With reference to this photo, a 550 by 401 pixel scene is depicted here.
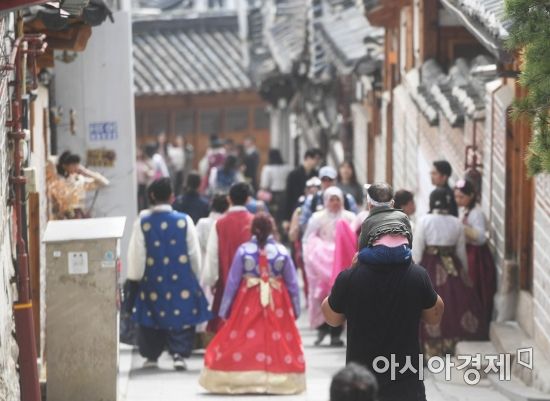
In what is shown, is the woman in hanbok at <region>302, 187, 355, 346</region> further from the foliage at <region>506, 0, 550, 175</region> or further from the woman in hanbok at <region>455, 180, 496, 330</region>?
the foliage at <region>506, 0, 550, 175</region>

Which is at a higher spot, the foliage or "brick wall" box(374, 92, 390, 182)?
the foliage

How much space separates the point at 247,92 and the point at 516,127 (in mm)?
27420

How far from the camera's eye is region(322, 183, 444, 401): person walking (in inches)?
375

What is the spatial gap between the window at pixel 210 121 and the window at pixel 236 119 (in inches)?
8.3

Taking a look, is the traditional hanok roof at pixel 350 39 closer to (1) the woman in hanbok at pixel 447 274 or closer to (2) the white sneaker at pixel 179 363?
(1) the woman in hanbok at pixel 447 274

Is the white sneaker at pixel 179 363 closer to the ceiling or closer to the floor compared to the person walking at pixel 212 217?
closer to the floor

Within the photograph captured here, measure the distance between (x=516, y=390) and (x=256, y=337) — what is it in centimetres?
259

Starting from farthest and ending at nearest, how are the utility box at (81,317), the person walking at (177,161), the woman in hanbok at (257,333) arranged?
the person walking at (177,161) < the woman in hanbok at (257,333) < the utility box at (81,317)

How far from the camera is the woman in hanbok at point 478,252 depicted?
16016mm

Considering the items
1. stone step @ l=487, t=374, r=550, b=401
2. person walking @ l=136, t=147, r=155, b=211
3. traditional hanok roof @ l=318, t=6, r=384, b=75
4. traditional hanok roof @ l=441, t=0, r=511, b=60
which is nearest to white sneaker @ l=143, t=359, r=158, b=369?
stone step @ l=487, t=374, r=550, b=401

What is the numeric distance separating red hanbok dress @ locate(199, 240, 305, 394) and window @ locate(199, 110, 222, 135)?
87.4 ft

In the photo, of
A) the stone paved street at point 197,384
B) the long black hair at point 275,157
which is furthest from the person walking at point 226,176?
the stone paved street at point 197,384

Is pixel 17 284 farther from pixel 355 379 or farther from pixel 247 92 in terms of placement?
pixel 247 92

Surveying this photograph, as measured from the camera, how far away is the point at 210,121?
137ft
